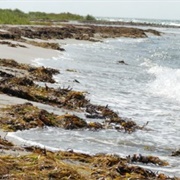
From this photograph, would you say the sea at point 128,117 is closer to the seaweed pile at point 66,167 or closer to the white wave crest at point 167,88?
the white wave crest at point 167,88

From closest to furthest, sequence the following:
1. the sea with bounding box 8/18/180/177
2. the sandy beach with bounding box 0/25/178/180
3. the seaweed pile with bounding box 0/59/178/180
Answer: the seaweed pile with bounding box 0/59/178/180
the sandy beach with bounding box 0/25/178/180
the sea with bounding box 8/18/180/177

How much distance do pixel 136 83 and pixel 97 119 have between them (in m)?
6.31

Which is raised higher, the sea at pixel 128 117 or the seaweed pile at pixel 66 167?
the seaweed pile at pixel 66 167

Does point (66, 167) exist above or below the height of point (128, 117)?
above

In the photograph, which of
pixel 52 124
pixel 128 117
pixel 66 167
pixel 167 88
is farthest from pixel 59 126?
pixel 167 88

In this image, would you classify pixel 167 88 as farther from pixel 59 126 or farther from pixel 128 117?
pixel 59 126

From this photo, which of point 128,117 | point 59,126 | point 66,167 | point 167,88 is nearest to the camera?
point 66,167

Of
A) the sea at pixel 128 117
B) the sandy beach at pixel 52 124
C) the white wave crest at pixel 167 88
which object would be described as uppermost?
the sandy beach at pixel 52 124

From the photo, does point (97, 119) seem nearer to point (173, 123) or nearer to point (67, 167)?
point (173, 123)

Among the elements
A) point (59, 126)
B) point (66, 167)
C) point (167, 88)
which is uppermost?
point (66, 167)

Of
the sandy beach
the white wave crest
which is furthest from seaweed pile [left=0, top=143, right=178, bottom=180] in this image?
the white wave crest

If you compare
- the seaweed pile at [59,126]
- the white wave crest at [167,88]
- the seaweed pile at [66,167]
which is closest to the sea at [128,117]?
the white wave crest at [167,88]

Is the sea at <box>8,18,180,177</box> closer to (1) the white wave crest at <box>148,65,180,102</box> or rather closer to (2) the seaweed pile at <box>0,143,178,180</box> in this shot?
(1) the white wave crest at <box>148,65,180,102</box>

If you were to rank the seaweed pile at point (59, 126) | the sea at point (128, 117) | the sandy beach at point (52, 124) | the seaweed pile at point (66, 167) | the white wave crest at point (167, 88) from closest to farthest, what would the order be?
the seaweed pile at point (66, 167) < the seaweed pile at point (59, 126) < the sandy beach at point (52, 124) < the sea at point (128, 117) < the white wave crest at point (167, 88)
